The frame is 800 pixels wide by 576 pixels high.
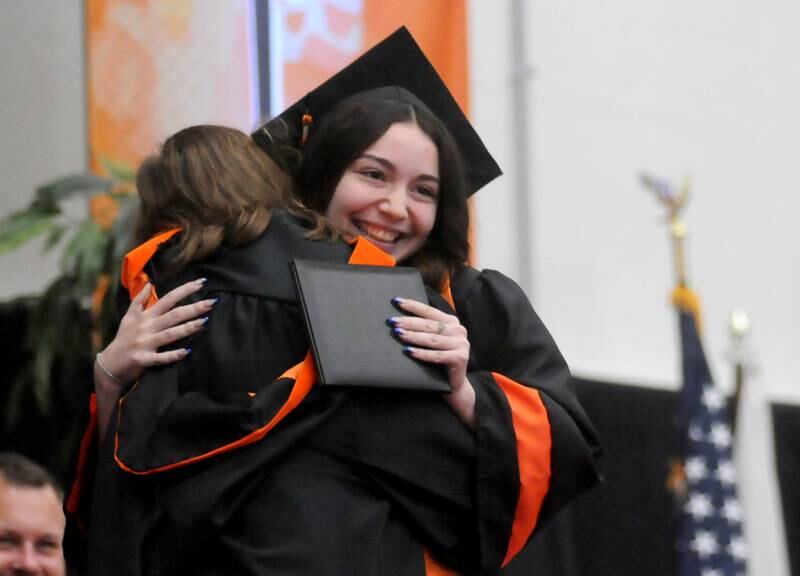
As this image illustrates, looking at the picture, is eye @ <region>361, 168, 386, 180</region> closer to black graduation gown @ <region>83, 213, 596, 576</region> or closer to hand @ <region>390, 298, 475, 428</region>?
black graduation gown @ <region>83, 213, 596, 576</region>

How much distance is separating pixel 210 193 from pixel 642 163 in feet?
13.8

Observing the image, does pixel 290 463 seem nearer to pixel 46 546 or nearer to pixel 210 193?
pixel 210 193

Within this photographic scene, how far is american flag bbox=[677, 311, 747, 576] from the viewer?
4875 mm

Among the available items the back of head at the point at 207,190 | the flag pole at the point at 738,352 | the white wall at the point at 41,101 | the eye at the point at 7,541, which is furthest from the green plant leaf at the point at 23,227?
the back of head at the point at 207,190

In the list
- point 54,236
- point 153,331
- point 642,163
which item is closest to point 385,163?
point 153,331

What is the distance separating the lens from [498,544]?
2633 millimetres

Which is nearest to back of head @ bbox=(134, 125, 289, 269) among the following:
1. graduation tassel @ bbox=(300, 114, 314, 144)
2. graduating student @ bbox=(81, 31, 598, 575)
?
graduating student @ bbox=(81, 31, 598, 575)

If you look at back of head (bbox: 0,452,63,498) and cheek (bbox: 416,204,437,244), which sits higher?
cheek (bbox: 416,204,437,244)

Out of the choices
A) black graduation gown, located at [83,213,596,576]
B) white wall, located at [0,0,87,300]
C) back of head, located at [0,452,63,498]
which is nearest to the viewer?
black graduation gown, located at [83,213,596,576]

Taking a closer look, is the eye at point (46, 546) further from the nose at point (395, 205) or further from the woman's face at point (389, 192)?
the nose at point (395, 205)

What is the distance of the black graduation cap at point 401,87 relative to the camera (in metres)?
3.18

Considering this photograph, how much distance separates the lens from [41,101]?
25.6 ft

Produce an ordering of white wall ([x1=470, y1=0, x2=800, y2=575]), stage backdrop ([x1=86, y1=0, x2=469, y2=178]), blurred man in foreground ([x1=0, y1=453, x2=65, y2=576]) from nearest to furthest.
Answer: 1. blurred man in foreground ([x1=0, y1=453, x2=65, y2=576])
2. white wall ([x1=470, y1=0, x2=800, y2=575])
3. stage backdrop ([x1=86, y1=0, x2=469, y2=178])

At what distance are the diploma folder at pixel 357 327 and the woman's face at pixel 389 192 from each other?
254mm
